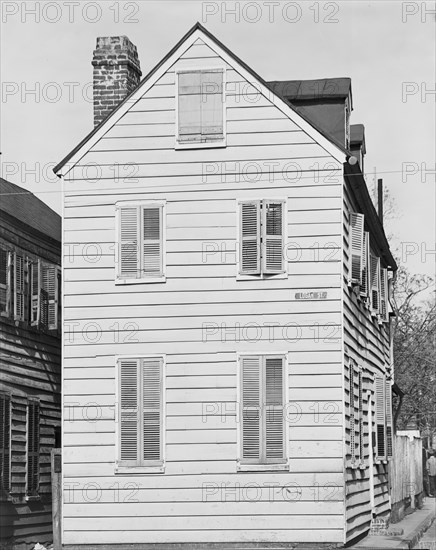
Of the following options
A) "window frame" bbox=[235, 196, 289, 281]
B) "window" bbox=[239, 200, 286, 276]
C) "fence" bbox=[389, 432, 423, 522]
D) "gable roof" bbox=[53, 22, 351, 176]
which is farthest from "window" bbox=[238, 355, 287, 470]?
"fence" bbox=[389, 432, 423, 522]

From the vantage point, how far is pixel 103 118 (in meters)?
23.0

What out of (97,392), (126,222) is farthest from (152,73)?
(97,392)

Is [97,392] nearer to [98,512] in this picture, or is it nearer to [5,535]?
[98,512]

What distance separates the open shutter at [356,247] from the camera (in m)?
22.2

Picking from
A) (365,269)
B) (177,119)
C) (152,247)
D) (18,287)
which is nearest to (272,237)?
(152,247)

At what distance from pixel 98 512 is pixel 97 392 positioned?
2.02 metres

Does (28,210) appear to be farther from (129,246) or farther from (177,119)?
(177,119)

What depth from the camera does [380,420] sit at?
1072 inches

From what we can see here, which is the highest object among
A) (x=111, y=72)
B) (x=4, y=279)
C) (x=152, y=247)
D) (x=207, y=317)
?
(x=111, y=72)

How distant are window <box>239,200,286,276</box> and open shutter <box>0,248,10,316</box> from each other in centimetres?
511

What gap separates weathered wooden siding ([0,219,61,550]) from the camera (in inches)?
919

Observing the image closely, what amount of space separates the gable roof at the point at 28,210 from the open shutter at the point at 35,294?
0.92 meters

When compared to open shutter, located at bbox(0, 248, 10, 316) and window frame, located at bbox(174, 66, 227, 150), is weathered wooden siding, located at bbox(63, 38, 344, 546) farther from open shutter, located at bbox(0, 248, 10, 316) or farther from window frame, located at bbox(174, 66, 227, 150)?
open shutter, located at bbox(0, 248, 10, 316)

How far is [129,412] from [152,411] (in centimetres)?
40
